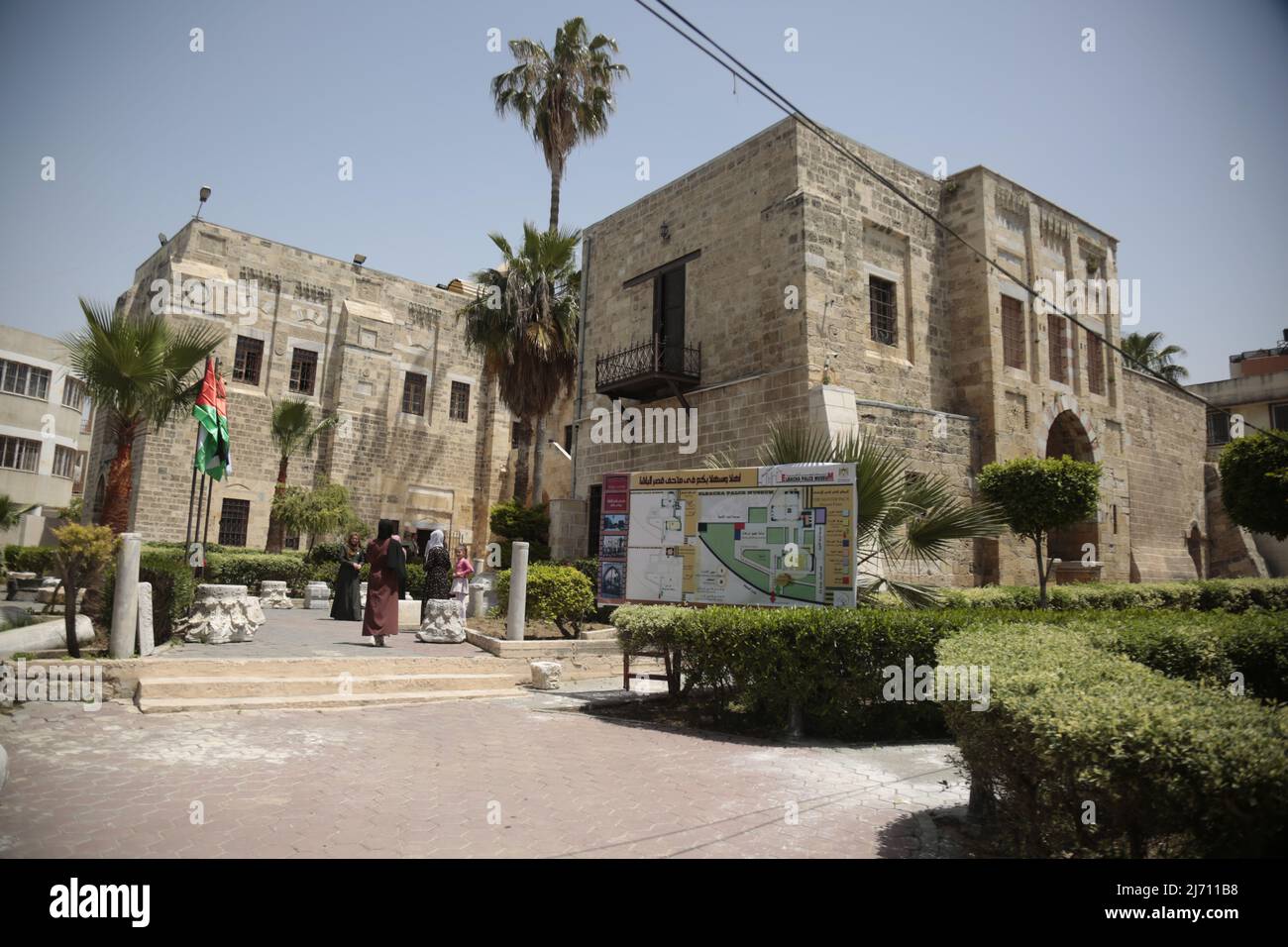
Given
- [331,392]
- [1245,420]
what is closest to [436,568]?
[331,392]

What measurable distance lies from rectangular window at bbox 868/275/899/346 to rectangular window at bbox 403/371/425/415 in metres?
18.2

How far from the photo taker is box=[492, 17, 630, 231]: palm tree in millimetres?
23250

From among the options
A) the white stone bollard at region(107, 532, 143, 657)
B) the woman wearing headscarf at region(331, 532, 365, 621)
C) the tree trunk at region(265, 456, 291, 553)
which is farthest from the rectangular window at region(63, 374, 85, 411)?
the white stone bollard at region(107, 532, 143, 657)

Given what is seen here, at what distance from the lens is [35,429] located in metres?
34.3

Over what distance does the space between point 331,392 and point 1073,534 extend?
77.4 feet

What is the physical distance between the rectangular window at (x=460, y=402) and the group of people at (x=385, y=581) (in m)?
14.8

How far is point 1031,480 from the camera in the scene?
12.9 meters

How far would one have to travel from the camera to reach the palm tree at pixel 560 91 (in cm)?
2325

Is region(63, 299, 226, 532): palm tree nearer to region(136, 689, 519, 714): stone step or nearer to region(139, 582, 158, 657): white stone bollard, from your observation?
region(139, 582, 158, 657): white stone bollard

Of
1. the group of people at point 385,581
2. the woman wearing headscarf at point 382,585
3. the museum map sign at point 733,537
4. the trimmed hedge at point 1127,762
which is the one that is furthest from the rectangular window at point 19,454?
the trimmed hedge at point 1127,762

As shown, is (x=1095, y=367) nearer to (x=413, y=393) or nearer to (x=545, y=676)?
(x=545, y=676)
